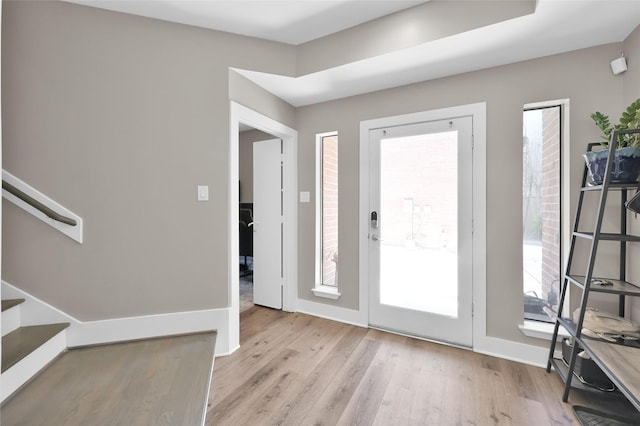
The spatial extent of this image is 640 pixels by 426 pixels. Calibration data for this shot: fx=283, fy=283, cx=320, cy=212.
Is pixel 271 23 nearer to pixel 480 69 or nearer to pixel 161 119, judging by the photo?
pixel 161 119

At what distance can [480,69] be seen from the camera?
234 centimetres

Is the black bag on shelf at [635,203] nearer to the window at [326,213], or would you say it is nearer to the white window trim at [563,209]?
the white window trim at [563,209]

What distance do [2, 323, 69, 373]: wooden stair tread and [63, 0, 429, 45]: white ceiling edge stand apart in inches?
89.1

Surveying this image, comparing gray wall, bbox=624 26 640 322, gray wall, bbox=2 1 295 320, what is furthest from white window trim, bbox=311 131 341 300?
gray wall, bbox=624 26 640 322

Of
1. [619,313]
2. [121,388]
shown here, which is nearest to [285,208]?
[121,388]

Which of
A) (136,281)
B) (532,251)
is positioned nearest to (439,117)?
(532,251)

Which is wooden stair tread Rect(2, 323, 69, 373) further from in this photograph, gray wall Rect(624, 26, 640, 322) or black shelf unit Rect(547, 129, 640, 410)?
gray wall Rect(624, 26, 640, 322)

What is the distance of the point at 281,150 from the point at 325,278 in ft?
5.03

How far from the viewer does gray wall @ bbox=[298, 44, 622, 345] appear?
203cm

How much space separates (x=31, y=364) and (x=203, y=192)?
146 centimetres

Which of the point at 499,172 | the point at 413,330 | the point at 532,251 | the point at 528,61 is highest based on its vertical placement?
the point at 528,61

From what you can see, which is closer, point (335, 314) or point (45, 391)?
point (45, 391)

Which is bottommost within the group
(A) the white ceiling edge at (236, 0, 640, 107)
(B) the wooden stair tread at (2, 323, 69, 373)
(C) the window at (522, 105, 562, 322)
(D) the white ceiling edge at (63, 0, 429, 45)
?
(B) the wooden stair tread at (2, 323, 69, 373)

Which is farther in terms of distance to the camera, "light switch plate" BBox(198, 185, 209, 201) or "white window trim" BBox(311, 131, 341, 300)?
"white window trim" BBox(311, 131, 341, 300)
